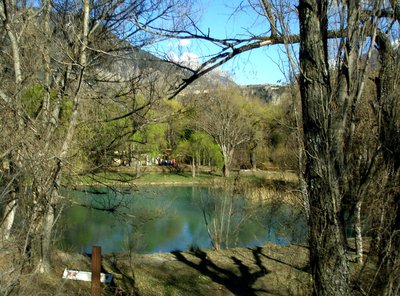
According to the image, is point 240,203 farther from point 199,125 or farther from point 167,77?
point 199,125

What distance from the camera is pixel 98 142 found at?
30.8ft

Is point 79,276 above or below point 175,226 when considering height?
above

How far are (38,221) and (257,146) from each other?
37.6 m

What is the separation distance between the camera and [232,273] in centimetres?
1083

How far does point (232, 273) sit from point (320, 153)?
24.2 feet

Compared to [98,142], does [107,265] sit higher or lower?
lower

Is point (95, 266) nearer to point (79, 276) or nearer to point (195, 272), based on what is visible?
point (79, 276)

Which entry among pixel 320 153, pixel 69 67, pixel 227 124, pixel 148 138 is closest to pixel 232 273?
pixel 148 138

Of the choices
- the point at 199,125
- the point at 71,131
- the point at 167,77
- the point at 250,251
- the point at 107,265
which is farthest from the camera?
the point at 199,125

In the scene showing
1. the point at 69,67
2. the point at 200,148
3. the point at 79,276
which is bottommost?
the point at 79,276

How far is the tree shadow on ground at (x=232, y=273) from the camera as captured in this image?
9.80 metres

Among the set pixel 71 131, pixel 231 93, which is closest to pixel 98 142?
pixel 71 131

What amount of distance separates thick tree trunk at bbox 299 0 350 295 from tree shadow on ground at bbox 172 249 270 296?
19.2ft

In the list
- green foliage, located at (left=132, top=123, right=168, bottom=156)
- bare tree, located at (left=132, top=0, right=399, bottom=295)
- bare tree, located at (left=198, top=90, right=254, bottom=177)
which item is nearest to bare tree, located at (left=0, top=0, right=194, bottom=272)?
green foliage, located at (left=132, top=123, right=168, bottom=156)
